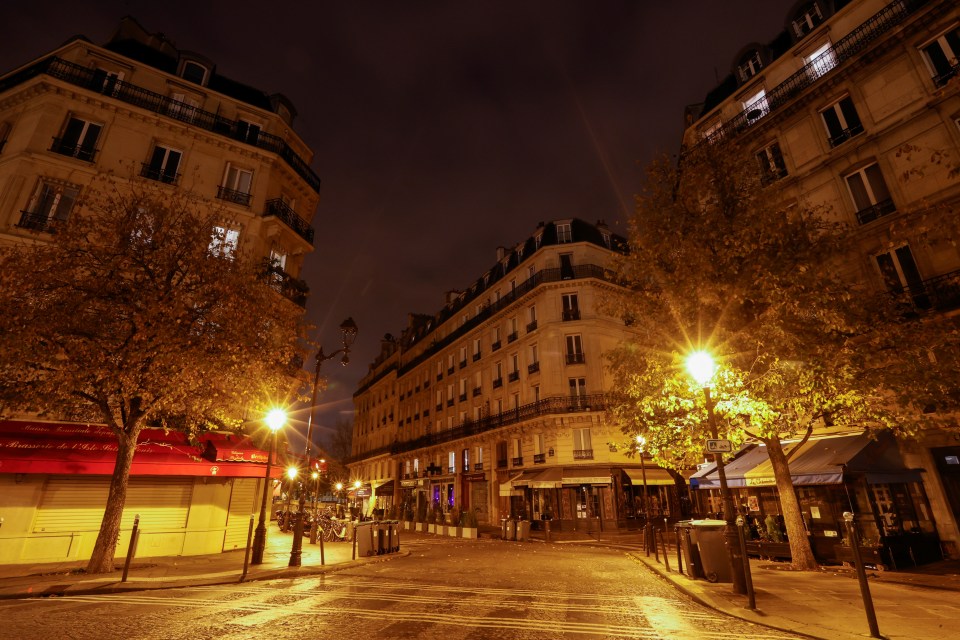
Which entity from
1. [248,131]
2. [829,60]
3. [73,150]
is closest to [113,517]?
[73,150]

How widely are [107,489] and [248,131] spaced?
15178 mm

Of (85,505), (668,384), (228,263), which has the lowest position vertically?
(85,505)

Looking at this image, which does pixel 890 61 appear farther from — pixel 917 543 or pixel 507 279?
pixel 507 279

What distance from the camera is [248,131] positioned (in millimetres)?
20281

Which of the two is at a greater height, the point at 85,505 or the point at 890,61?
the point at 890,61

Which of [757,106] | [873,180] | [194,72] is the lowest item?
[873,180]

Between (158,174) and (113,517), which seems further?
(158,174)

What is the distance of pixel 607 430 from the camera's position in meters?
27.4

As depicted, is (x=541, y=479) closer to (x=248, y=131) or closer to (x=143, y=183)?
(x=248, y=131)

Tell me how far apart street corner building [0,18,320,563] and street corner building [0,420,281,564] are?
0.03 meters

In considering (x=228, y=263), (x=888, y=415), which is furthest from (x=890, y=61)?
(x=228, y=263)

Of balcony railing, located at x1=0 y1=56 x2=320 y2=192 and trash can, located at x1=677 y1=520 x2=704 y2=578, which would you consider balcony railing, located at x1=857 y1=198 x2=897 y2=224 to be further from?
balcony railing, located at x1=0 y1=56 x2=320 y2=192

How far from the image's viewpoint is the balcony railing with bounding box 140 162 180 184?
17.2 metres

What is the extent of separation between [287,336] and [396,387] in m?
39.6
